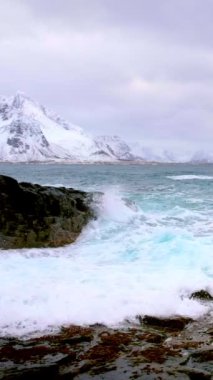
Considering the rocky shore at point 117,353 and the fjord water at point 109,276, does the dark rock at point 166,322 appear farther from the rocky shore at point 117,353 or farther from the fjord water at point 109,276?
the fjord water at point 109,276

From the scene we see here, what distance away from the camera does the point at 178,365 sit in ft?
19.1

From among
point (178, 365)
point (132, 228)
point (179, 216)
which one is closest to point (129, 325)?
point (178, 365)

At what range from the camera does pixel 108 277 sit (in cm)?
978

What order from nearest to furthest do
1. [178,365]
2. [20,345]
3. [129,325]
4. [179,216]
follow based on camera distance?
1. [178,365]
2. [20,345]
3. [129,325]
4. [179,216]

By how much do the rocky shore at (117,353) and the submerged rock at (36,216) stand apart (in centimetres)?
698

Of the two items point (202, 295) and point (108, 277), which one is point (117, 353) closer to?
point (202, 295)

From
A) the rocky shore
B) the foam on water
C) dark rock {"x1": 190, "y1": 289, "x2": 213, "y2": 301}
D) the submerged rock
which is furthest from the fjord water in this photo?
the submerged rock

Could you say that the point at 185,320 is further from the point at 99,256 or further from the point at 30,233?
the point at 30,233

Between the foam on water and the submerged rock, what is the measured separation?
56 cm

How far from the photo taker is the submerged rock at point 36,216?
13.9 metres

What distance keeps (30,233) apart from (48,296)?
5.90m

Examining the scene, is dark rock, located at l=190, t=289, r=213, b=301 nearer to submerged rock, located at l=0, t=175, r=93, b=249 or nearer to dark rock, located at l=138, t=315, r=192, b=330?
dark rock, located at l=138, t=315, r=192, b=330

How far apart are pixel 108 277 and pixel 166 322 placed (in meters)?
2.49

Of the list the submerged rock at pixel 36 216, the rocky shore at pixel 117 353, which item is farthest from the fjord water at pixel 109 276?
the submerged rock at pixel 36 216
